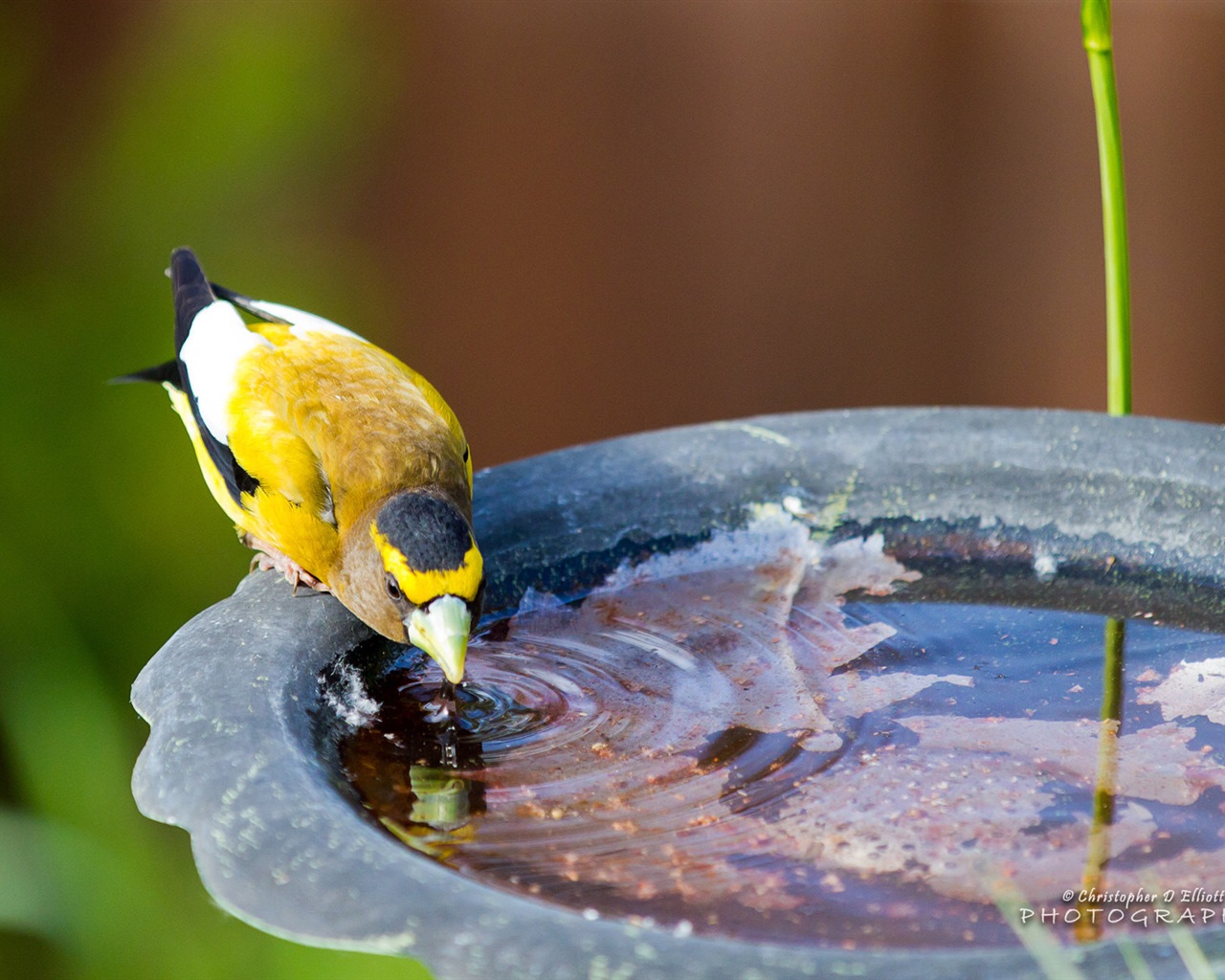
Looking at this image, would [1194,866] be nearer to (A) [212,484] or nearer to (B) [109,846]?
(A) [212,484]

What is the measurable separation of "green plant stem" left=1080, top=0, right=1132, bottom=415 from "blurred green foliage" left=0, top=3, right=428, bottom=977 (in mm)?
2048

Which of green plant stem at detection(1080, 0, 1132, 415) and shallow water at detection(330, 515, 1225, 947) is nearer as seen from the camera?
shallow water at detection(330, 515, 1225, 947)

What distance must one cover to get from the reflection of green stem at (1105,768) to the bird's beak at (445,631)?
0.76 meters

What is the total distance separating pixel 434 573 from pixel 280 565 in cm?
63

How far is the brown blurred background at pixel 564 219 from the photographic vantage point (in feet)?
11.7

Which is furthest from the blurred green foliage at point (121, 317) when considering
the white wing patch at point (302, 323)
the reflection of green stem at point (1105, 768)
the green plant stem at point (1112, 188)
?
the green plant stem at point (1112, 188)

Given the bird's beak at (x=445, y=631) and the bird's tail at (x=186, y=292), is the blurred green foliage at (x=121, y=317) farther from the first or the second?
the bird's beak at (x=445, y=631)

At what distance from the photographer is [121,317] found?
360cm

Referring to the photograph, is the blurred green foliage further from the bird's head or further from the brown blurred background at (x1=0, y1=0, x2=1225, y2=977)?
the bird's head

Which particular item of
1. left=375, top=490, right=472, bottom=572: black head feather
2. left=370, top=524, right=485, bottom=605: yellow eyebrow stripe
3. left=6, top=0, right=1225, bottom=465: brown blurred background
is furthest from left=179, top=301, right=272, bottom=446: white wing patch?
left=6, top=0, right=1225, bottom=465: brown blurred background

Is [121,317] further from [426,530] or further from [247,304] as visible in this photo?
[426,530]

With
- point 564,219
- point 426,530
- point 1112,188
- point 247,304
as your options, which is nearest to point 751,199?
point 564,219

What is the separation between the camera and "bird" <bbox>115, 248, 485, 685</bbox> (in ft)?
6.27

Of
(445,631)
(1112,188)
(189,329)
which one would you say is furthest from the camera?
(189,329)
